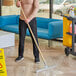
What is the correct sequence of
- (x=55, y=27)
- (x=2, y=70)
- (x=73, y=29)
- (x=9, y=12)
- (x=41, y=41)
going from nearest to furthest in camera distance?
(x=2, y=70) < (x=73, y=29) < (x=55, y=27) < (x=41, y=41) < (x=9, y=12)

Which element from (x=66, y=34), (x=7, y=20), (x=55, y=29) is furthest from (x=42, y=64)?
(x=7, y=20)

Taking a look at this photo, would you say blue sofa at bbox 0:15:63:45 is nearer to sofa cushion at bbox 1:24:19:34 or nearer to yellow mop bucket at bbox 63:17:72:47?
sofa cushion at bbox 1:24:19:34

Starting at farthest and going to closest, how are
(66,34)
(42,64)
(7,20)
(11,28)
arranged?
(7,20) < (11,28) < (66,34) < (42,64)

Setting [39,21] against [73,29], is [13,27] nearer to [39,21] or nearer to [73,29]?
[39,21]

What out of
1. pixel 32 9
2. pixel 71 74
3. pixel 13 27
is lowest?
pixel 71 74

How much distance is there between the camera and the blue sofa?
575 cm

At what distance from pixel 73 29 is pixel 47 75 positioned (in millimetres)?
1356

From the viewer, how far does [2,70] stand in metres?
3.34

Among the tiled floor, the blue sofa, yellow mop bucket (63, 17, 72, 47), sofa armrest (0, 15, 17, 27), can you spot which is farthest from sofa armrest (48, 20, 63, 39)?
sofa armrest (0, 15, 17, 27)

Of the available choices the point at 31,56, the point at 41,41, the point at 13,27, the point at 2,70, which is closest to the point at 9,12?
the point at 13,27

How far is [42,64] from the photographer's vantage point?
14.9ft

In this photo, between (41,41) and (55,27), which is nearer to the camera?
(55,27)

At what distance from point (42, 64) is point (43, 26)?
235 centimetres

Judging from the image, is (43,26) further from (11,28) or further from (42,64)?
(42,64)
